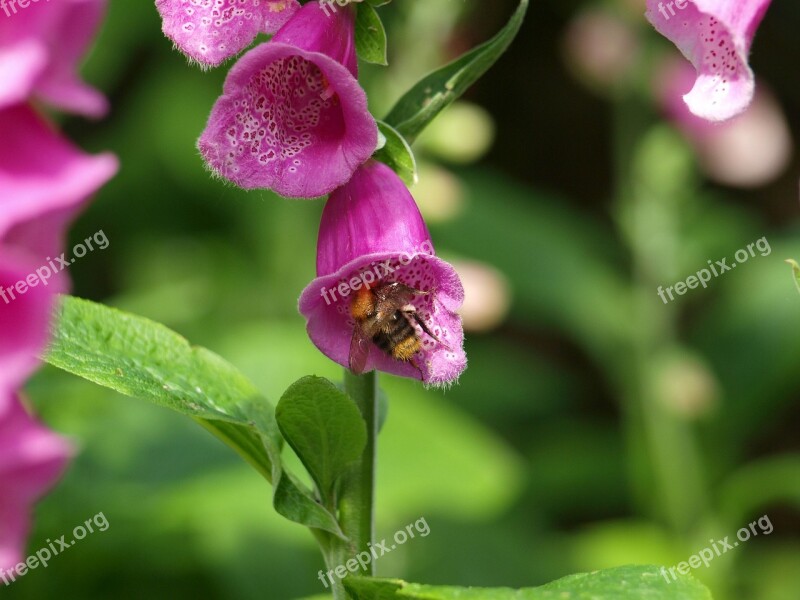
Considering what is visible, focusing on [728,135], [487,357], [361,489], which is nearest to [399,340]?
[361,489]

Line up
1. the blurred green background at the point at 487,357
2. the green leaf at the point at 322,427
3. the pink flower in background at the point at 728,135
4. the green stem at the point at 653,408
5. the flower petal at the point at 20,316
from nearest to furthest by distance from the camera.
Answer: the flower petal at the point at 20,316 → the green leaf at the point at 322,427 → the blurred green background at the point at 487,357 → the green stem at the point at 653,408 → the pink flower in background at the point at 728,135

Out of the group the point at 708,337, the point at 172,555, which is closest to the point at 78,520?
the point at 172,555

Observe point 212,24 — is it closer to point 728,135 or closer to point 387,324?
point 387,324

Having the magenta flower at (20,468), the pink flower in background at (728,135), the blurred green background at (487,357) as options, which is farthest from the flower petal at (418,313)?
the pink flower in background at (728,135)

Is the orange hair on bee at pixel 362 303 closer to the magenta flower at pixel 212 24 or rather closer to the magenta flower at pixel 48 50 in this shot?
the magenta flower at pixel 212 24

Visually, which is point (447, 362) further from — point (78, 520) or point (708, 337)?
point (708, 337)

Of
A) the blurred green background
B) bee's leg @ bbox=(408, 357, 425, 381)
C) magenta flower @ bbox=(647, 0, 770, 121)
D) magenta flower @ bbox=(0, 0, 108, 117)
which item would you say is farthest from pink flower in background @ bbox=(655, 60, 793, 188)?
magenta flower @ bbox=(0, 0, 108, 117)
